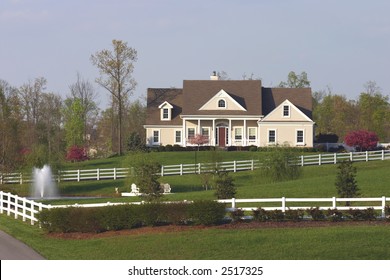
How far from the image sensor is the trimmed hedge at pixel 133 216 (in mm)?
28092

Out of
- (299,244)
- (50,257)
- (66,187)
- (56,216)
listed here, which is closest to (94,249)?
(50,257)

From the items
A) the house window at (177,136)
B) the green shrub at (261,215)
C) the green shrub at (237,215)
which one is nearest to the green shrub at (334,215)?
the green shrub at (261,215)

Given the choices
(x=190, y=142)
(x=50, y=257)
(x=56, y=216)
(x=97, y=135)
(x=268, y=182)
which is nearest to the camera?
(x=50, y=257)

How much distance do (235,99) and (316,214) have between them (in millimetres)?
44725

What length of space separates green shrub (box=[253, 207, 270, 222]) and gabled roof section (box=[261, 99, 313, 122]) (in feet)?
142

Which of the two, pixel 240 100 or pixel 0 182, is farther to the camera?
pixel 240 100

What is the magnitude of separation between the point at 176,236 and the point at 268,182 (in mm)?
23159

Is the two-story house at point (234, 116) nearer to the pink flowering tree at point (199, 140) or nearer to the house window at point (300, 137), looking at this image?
the house window at point (300, 137)

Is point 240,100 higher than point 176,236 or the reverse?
higher

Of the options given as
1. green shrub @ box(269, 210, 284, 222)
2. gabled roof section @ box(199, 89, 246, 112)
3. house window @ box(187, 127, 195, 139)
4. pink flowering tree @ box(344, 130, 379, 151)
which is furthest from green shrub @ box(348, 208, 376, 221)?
house window @ box(187, 127, 195, 139)

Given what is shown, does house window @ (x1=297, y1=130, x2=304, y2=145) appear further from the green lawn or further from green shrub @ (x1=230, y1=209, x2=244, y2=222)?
green shrub @ (x1=230, y1=209, x2=244, y2=222)

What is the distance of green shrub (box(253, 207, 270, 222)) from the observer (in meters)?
28.4
